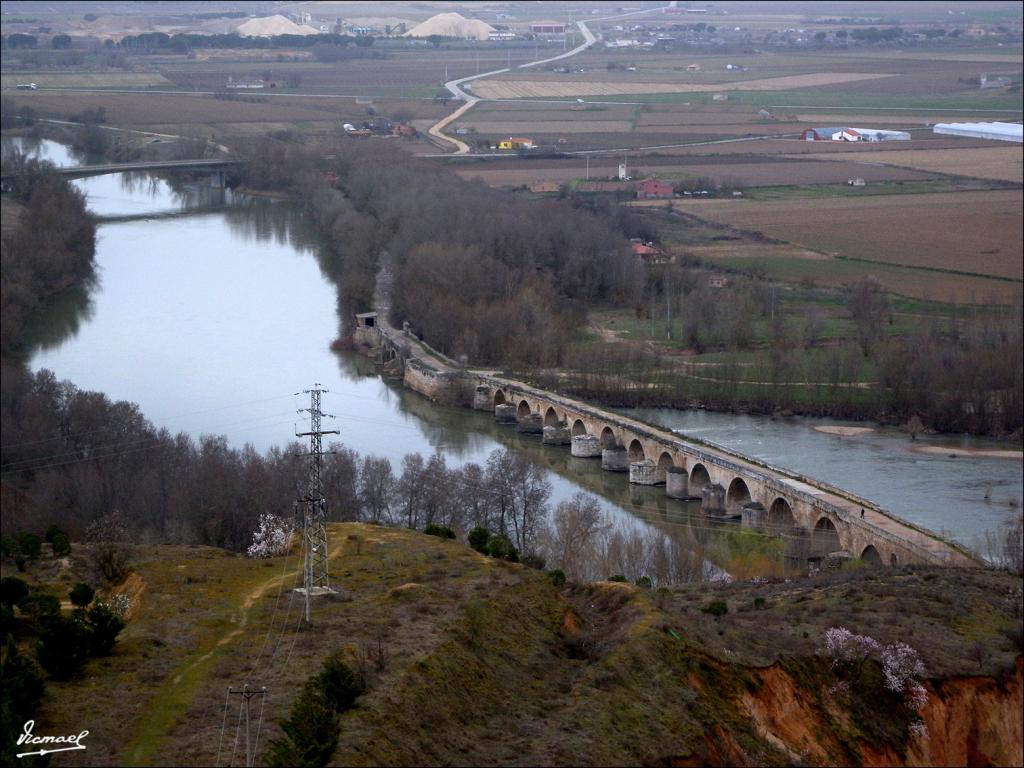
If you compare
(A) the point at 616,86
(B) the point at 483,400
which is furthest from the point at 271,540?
(A) the point at 616,86

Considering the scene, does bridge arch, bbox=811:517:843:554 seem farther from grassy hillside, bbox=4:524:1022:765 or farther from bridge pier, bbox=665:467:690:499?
grassy hillside, bbox=4:524:1022:765

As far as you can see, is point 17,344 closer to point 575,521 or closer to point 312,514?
point 575,521

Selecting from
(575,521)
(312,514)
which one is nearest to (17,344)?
(575,521)

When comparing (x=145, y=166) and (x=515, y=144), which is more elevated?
(x=515, y=144)

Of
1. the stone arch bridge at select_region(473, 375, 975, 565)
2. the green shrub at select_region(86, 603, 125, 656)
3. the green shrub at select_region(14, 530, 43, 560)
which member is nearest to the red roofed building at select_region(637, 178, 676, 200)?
the stone arch bridge at select_region(473, 375, 975, 565)

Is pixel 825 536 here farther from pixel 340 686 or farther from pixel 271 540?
pixel 340 686
